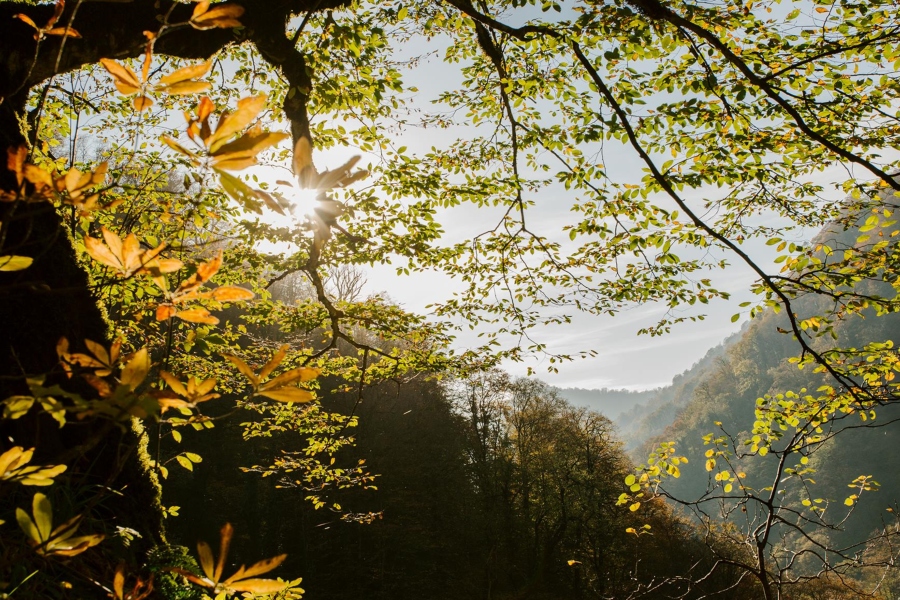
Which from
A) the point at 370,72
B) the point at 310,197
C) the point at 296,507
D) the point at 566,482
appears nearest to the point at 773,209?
the point at 370,72

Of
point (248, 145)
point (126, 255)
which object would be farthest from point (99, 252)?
point (248, 145)

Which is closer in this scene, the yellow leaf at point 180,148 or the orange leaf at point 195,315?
the yellow leaf at point 180,148

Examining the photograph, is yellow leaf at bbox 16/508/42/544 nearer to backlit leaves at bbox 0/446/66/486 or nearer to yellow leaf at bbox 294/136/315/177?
backlit leaves at bbox 0/446/66/486

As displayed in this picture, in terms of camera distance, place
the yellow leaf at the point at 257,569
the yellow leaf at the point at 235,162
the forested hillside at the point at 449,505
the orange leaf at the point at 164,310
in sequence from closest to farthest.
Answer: the yellow leaf at the point at 235,162, the yellow leaf at the point at 257,569, the orange leaf at the point at 164,310, the forested hillside at the point at 449,505

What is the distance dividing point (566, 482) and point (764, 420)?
67.0ft

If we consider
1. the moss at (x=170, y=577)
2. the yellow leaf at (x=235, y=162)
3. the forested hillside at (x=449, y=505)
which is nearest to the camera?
the yellow leaf at (x=235, y=162)

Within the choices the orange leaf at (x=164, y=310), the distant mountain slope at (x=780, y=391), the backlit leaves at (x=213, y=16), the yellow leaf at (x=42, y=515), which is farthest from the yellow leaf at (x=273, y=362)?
the distant mountain slope at (x=780, y=391)

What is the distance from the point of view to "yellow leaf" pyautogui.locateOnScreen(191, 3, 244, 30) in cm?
70

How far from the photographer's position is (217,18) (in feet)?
2.52

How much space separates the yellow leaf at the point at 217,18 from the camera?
70 cm

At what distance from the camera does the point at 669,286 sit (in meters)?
5.26

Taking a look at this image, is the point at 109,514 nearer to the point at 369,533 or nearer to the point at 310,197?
the point at 310,197

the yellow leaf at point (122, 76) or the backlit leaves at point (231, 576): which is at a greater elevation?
the yellow leaf at point (122, 76)

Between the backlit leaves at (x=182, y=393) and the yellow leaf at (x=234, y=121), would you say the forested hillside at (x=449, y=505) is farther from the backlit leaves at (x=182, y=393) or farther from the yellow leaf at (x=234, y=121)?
the yellow leaf at (x=234, y=121)
